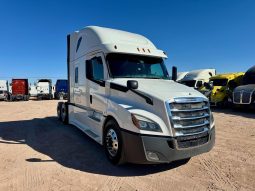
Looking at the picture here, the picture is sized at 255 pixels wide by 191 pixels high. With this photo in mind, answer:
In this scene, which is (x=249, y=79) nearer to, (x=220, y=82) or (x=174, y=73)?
(x=220, y=82)

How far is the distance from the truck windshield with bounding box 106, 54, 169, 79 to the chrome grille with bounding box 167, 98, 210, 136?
166cm

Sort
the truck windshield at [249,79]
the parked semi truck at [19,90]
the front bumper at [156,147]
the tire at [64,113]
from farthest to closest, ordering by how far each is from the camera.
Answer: the parked semi truck at [19,90] < the truck windshield at [249,79] < the tire at [64,113] < the front bumper at [156,147]

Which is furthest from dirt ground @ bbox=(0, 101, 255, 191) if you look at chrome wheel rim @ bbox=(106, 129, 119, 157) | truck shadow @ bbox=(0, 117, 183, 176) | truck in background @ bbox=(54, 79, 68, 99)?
truck in background @ bbox=(54, 79, 68, 99)

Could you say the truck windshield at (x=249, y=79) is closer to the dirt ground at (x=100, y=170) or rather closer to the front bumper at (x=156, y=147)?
the dirt ground at (x=100, y=170)

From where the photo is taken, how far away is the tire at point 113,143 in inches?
213

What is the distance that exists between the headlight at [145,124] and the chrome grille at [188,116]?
0.34 meters

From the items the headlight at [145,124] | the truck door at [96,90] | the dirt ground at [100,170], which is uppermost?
the truck door at [96,90]

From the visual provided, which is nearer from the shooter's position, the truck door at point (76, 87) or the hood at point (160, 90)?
the hood at point (160, 90)

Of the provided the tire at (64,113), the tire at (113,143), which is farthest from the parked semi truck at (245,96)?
the tire at (113,143)

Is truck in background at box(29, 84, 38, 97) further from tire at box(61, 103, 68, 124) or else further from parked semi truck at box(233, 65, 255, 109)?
parked semi truck at box(233, 65, 255, 109)

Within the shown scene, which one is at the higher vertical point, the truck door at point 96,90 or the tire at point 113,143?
the truck door at point 96,90

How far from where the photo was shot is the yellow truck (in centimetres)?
1805

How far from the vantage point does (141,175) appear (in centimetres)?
514

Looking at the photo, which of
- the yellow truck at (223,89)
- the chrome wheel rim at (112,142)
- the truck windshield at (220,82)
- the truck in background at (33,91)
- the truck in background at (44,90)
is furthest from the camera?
the truck in background at (33,91)
